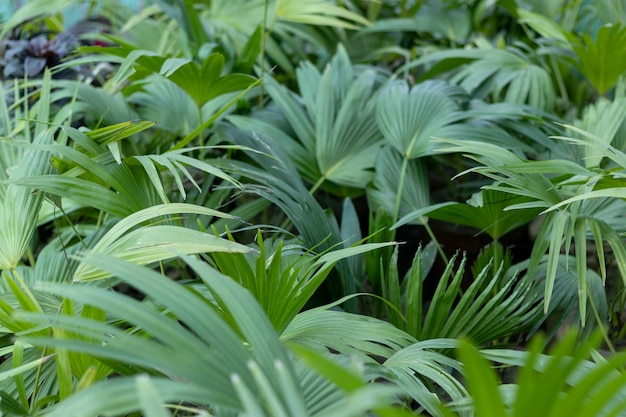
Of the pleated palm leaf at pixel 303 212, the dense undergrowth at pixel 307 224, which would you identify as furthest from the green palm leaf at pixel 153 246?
the pleated palm leaf at pixel 303 212

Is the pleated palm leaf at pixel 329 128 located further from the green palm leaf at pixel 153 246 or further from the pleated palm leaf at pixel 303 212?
the green palm leaf at pixel 153 246

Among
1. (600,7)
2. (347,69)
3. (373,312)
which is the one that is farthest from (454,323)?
(600,7)

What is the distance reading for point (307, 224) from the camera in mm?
1194

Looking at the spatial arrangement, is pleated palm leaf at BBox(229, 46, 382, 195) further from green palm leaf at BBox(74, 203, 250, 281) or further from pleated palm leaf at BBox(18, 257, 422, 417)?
pleated palm leaf at BBox(18, 257, 422, 417)

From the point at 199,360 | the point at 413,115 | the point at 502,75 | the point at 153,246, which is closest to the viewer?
the point at 199,360

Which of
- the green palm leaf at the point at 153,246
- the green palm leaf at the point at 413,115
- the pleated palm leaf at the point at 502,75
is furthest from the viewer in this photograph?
the pleated palm leaf at the point at 502,75

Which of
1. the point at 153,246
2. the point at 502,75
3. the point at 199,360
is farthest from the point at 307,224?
the point at 502,75

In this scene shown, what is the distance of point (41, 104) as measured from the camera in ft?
4.50

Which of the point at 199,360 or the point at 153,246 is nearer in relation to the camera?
the point at 199,360

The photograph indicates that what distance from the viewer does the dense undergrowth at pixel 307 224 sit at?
60cm

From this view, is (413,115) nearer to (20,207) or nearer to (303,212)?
(303,212)

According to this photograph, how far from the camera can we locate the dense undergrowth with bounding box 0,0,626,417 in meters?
0.60

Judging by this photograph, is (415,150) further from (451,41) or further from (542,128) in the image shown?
(451,41)

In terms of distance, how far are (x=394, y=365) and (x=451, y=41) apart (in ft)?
5.43
